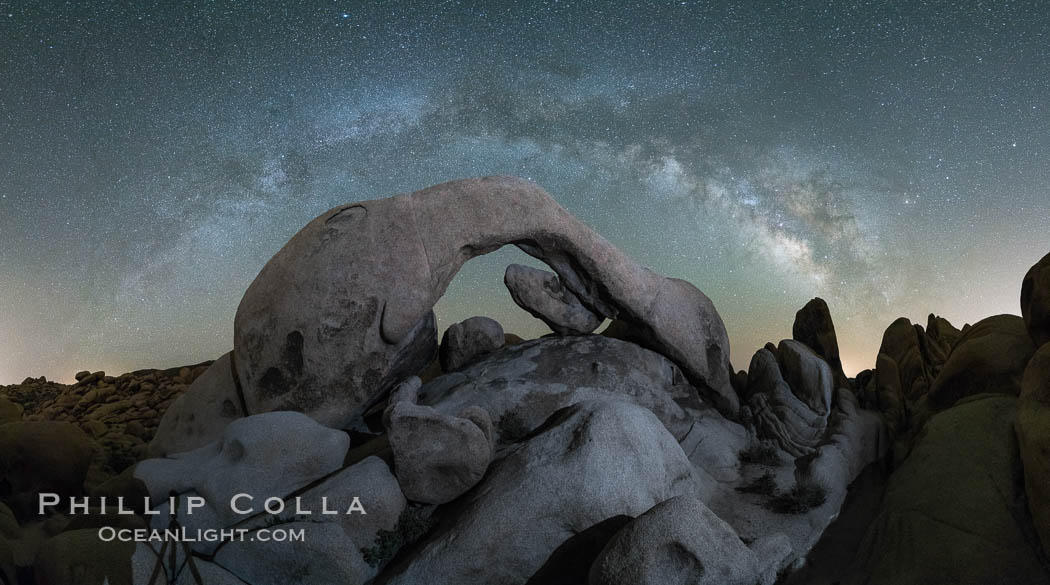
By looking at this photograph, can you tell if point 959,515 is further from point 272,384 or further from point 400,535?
point 272,384

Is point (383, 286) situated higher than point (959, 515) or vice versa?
point (383, 286)

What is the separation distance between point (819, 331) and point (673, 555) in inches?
286

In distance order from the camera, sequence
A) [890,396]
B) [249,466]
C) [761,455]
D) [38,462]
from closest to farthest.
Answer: [249,466] → [38,462] → [761,455] → [890,396]

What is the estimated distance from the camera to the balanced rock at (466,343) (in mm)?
9945

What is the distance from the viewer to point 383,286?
318 inches

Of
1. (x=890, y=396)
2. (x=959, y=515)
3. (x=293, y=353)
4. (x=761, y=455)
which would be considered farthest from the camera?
(x=890, y=396)

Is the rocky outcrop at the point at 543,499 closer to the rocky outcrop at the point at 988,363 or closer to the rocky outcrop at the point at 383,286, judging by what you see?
the rocky outcrop at the point at 383,286

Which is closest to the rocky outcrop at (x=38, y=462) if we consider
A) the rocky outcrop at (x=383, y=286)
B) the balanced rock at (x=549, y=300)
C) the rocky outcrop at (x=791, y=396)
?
the rocky outcrop at (x=383, y=286)

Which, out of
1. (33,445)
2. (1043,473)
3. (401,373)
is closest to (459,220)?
(401,373)

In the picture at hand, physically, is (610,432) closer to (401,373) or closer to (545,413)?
(545,413)

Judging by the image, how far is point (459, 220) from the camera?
8.55m

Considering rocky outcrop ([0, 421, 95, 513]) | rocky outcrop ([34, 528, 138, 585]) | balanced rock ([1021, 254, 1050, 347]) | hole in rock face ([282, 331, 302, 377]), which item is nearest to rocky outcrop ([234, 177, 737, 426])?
hole in rock face ([282, 331, 302, 377])

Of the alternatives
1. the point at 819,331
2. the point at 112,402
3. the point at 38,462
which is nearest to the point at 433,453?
the point at 38,462

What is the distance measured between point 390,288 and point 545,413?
2.60 m
